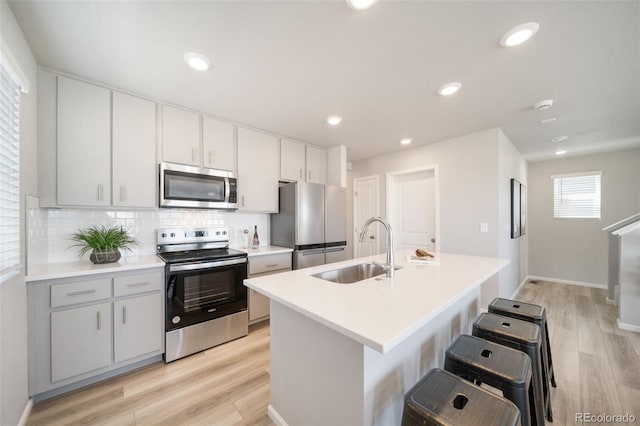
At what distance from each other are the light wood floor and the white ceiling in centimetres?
243

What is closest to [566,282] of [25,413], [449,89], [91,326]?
[449,89]

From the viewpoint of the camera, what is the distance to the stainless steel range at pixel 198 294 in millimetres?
2160

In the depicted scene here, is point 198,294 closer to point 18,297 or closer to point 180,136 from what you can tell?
point 18,297

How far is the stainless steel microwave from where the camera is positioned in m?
2.39

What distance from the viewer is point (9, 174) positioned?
139 centimetres

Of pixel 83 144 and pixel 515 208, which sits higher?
pixel 83 144

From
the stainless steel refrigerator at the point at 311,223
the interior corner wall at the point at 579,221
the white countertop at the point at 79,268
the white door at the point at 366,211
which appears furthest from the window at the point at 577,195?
the white countertop at the point at 79,268

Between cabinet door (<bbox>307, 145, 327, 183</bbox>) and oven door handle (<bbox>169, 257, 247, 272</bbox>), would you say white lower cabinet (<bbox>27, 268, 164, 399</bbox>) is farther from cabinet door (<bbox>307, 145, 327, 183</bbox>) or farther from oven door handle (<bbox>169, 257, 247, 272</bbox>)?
cabinet door (<bbox>307, 145, 327, 183</bbox>)

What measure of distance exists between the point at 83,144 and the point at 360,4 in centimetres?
238

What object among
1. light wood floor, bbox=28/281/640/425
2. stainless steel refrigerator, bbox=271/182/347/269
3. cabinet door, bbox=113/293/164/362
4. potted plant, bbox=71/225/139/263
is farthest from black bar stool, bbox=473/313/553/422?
potted plant, bbox=71/225/139/263

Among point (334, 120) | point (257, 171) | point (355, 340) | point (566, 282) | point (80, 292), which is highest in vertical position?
point (334, 120)

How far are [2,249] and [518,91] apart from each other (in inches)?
152

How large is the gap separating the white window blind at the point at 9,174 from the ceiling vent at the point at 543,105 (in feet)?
13.4

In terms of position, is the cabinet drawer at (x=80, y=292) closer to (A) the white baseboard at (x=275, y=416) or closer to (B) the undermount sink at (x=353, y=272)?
(A) the white baseboard at (x=275, y=416)
